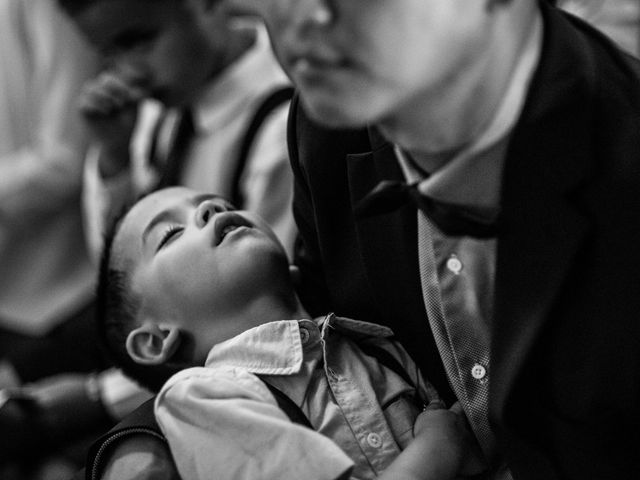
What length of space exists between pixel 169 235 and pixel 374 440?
335 millimetres

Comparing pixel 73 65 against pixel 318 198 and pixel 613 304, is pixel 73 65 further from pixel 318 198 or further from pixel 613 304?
pixel 613 304

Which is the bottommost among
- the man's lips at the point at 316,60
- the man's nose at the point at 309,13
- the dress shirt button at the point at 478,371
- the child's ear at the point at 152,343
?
the child's ear at the point at 152,343

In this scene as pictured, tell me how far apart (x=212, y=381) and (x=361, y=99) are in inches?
13.9

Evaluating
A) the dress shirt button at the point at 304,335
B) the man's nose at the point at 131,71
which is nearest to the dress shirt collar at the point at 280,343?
the dress shirt button at the point at 304,335

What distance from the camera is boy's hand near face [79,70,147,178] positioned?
1725 millimetres

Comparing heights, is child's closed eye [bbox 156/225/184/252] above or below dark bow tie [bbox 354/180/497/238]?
below

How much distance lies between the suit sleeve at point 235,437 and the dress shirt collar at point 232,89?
841 millimetres

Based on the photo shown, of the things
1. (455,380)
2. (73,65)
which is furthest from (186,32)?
(455,380)

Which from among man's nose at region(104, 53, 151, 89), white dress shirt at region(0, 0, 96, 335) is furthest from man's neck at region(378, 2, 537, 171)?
white dress shirt at region(0, 0, 96, 335)

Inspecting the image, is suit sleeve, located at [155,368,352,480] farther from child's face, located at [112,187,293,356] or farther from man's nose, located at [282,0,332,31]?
man's nose, located at [282,0,332,31]

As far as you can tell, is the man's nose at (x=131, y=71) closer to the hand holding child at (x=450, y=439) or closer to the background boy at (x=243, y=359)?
the background boy at (x=243, y=359)

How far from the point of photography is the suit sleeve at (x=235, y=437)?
29.0 inches

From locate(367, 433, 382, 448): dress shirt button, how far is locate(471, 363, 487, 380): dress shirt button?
0.11m

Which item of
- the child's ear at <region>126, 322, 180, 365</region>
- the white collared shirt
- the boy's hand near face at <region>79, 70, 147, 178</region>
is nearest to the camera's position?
the white collared shirt
